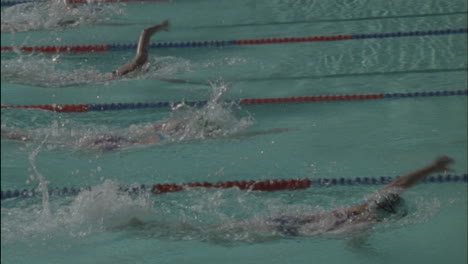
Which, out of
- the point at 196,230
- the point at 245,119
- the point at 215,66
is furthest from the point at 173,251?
the point at 215,66

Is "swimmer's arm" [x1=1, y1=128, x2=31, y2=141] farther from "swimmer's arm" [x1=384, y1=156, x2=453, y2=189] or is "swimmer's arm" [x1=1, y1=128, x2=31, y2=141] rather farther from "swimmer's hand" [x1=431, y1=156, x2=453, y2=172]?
"swimmer's hand" [x1=431, y1=156, x2=453, y2=172]

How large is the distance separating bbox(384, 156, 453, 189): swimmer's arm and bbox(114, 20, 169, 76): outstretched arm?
178 centimetres

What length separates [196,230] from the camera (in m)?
3.04

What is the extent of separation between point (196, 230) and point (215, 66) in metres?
1.79

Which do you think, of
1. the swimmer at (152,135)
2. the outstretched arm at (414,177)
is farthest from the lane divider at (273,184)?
the swimmer at (152,135)

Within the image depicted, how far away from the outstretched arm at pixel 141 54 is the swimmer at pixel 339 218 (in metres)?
1.55

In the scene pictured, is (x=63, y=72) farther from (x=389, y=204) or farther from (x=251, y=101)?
(x=389, y=204)

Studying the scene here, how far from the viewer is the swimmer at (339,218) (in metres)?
3.00

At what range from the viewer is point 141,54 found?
15.0ft

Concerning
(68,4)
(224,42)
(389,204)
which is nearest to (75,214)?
(389,204)

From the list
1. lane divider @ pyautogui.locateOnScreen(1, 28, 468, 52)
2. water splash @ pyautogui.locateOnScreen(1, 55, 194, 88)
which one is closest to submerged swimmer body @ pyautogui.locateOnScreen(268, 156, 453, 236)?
water splash @ pyautogui.locateOnScreen(1, 55, 194, 88)

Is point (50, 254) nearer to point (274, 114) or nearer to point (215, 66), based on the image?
point (274, 114)

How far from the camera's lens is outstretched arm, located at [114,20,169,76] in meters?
4.51

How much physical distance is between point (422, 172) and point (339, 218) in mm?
289
